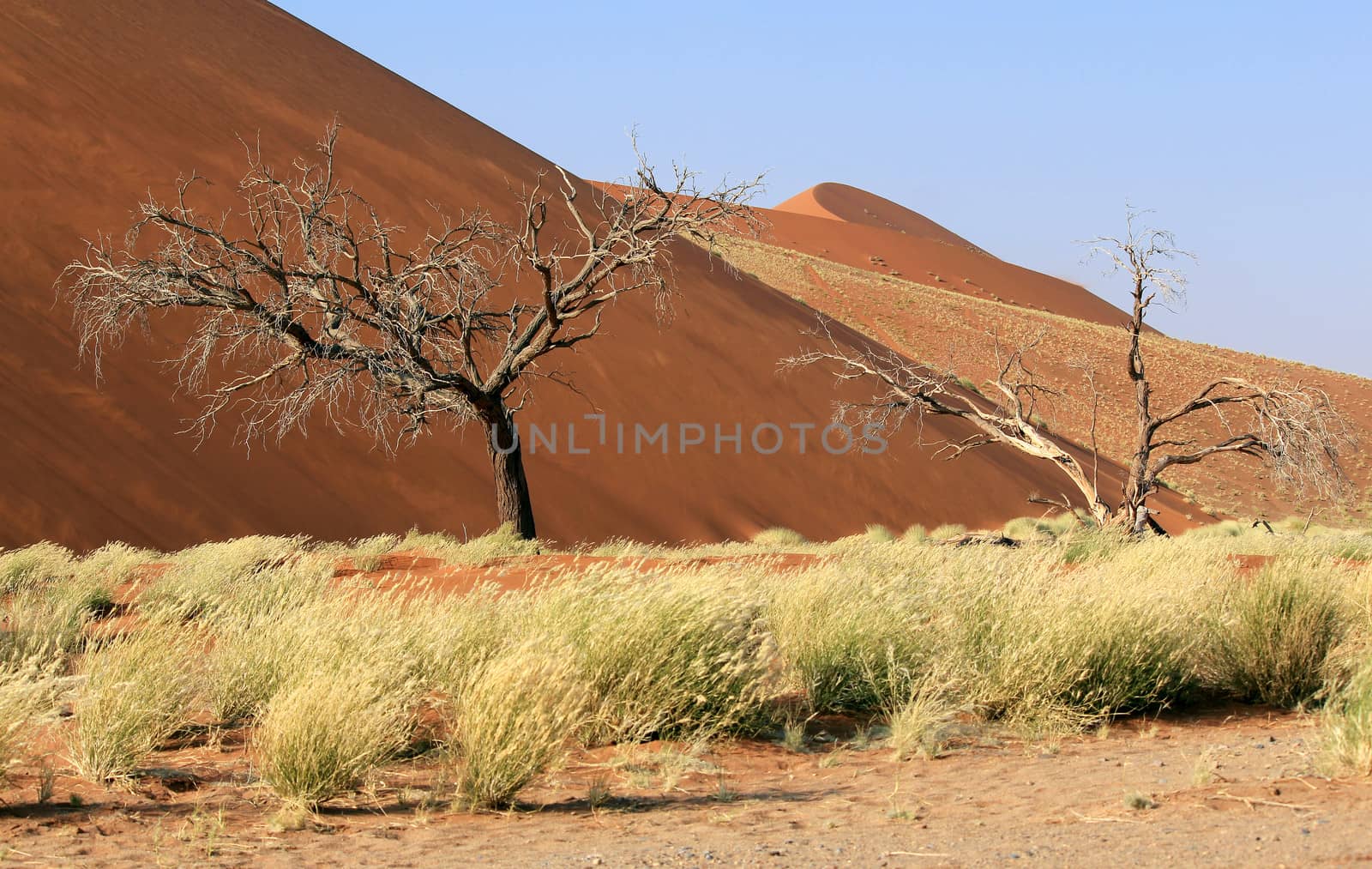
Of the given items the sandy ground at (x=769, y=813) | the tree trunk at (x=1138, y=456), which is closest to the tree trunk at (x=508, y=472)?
the tree trunk at (x=1138, y=456)

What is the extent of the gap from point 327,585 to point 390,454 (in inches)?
434

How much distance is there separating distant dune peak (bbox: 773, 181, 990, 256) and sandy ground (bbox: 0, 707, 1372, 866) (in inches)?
3910

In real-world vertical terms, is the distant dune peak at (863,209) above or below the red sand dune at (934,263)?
above

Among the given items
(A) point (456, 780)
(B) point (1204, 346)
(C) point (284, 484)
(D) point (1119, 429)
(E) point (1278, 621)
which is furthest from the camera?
(B) point (1204, 346)

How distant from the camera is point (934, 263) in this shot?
78562mm

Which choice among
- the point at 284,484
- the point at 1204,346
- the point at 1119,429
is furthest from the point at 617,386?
the point at 1204,346

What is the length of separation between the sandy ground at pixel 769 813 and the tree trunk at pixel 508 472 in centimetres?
931

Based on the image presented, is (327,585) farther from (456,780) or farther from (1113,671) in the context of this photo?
(1113,671)

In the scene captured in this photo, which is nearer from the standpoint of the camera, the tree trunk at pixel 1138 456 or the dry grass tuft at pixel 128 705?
the dry grass tuft at pixel 128 705

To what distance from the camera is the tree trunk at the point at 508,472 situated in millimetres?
15641

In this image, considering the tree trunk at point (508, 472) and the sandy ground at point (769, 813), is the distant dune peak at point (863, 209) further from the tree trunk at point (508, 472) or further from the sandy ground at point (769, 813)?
the sandy ground at point (769, 813)

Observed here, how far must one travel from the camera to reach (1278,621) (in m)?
7.80

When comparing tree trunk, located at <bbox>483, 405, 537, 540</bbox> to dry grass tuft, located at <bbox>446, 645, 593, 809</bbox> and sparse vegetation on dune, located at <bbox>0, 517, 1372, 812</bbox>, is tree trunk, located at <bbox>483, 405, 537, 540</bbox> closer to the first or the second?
sparse vegetation on dune, located at <bbox>0, 517, 1372, 812</bbox>

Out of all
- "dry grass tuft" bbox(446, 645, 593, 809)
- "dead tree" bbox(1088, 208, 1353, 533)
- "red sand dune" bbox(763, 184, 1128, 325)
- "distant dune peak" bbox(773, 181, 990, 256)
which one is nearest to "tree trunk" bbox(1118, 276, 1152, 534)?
"dead tree" bbox(1088, 208, 1353, 533)
